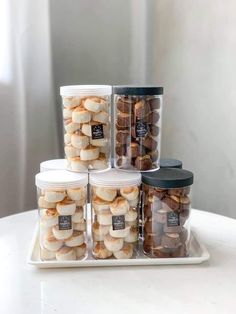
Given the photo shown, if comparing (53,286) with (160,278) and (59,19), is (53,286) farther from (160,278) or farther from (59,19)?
(59,19)

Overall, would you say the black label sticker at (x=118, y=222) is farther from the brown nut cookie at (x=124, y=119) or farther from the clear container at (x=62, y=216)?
the brown nut cookie at (x=124, y=119)

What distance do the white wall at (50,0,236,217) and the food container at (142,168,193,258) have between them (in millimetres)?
602

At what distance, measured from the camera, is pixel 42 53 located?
1.27 m

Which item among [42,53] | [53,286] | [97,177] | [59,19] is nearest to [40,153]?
[42,53]

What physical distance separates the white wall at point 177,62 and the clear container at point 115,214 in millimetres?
650

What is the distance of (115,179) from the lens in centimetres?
81

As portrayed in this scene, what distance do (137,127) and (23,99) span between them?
0.53 metres

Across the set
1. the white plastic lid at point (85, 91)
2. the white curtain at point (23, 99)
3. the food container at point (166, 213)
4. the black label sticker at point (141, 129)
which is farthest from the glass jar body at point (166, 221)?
the white curtain at point (23, 99)

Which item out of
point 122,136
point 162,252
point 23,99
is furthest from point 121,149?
point 23,99

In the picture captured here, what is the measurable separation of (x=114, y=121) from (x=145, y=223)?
234 millimetres

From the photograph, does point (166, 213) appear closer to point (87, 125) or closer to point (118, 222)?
point (118, 222)

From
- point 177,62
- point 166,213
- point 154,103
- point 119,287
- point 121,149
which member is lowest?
point 119,287

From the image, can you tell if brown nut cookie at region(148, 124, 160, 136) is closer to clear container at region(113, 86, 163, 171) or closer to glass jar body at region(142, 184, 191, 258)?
clear container at region(113, 86, 163, 171)

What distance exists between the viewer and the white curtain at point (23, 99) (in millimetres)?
1214
